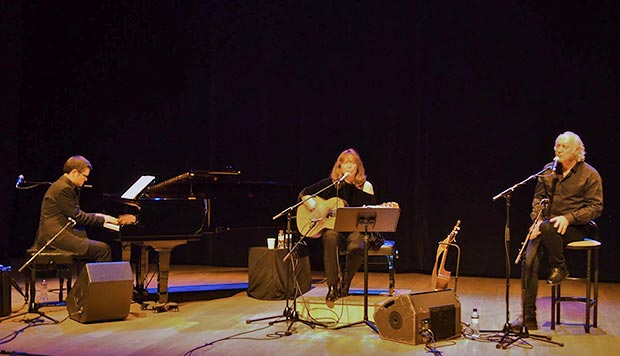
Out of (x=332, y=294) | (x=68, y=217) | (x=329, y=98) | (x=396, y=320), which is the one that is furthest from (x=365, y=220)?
(x=329, y=98)

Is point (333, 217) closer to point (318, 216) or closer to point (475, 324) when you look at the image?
point (318, 216)

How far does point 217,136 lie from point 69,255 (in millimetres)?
3302

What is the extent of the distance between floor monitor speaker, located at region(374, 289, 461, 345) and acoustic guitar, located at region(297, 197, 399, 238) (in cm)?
124

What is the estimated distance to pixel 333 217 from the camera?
234 inches

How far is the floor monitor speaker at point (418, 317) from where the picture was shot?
466cm

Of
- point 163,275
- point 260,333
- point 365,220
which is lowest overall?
point 260,333

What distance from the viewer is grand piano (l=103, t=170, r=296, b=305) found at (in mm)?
5859

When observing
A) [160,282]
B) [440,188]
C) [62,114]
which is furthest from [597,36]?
[62,114]

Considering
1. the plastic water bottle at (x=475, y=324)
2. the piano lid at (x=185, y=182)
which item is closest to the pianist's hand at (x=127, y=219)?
the piano lid at (x=185, y=182)

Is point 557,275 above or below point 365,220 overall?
below

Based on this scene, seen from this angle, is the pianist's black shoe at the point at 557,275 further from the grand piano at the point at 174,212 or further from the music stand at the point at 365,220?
the grand piano at the point at 174,212

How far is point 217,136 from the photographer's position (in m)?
8.88

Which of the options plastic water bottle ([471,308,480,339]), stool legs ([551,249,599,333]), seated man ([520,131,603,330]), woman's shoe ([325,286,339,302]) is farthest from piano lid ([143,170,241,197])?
stool legs ([551,249,599,333])

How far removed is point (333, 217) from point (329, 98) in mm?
2809
